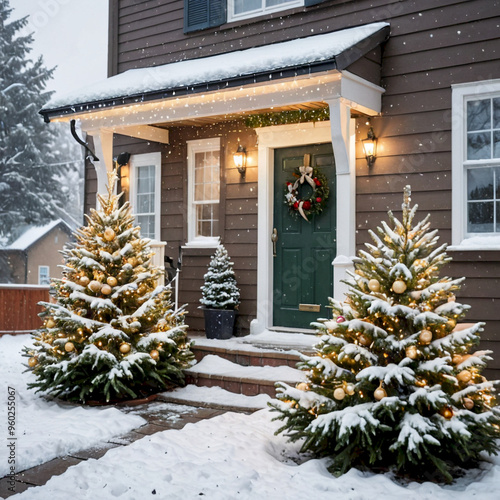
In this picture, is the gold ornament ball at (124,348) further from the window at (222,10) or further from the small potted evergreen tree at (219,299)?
the window at (222,10)

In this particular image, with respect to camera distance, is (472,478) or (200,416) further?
(200,416)

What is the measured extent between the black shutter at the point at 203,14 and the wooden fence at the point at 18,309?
19.2 ft

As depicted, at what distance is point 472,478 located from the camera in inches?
160

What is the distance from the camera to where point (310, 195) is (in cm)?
771

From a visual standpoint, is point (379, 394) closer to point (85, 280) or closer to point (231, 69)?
point (85, 280)

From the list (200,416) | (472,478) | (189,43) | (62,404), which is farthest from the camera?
(189,43)

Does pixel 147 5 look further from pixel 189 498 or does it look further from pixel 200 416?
pixel 189 498

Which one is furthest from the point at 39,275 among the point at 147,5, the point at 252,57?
the point at 252,57

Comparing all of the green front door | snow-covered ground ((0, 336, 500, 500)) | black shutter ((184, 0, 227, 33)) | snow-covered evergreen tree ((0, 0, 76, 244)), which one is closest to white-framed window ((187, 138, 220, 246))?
the green front door

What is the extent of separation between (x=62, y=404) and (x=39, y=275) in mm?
25402

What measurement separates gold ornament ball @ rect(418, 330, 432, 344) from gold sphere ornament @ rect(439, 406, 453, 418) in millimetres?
447

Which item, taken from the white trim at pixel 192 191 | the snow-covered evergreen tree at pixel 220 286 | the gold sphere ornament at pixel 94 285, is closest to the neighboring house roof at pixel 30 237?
the white trim at pixel 192 191

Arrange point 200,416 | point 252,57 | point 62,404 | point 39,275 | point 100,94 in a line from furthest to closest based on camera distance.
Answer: point 39,275
point 100,94
point 252,57
point 62,404
point 200,416

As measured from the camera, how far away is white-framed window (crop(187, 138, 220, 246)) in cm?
877
